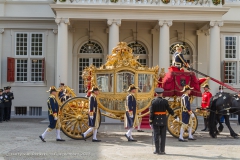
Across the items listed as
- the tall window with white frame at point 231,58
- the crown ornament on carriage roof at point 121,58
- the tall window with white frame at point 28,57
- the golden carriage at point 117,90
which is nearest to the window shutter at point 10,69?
the tall window with white frame at point 28,57

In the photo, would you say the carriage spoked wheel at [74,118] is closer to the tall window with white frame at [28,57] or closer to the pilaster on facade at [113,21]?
the pilaster on facade at [113,21]

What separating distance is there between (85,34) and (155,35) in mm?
4399

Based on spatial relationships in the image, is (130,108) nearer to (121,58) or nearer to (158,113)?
Result: (121,58)

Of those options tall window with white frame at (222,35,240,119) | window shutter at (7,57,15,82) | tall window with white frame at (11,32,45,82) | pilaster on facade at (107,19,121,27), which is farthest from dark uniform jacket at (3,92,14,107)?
tall window with white frame at (222,35,240,119)

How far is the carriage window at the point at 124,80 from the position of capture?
42.7 ft

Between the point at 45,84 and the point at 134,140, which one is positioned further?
the point at 45,84

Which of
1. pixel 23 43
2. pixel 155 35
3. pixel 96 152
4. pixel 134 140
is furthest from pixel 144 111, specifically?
pixel 23 43

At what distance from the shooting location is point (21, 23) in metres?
23.0

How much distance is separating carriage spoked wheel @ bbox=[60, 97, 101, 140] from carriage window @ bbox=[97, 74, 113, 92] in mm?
949

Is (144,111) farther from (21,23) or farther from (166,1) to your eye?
(21,23)

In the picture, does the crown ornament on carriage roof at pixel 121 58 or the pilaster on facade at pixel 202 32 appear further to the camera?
the pilaster on facade at pixel 202 32

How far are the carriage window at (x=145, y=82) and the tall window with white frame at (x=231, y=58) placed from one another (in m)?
11.4

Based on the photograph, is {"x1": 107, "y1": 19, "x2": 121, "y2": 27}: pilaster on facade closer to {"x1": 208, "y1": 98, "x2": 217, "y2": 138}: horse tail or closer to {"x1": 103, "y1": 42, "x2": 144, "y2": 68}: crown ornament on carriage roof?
{"x1": 103, "y1": 42, "x2": 144, "y2": 68}: crown ornament on carriage roof

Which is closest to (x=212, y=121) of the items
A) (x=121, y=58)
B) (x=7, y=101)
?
(x=121, y=58)
